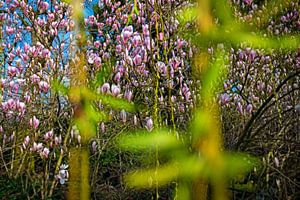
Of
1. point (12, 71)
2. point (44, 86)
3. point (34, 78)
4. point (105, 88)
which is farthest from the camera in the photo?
point (12, 71)

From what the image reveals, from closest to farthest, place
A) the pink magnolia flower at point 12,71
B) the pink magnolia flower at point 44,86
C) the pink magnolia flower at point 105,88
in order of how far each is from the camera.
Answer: the pink magnolia flower at point 105,88
the pink magnolia flower at point 44,86
the pink magnolia flower at point 12,71

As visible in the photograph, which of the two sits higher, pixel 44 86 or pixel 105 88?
pixel 44 86

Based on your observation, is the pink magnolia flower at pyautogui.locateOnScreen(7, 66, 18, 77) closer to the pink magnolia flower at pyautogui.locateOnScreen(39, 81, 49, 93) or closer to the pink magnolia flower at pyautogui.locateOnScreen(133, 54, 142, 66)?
the pink magnolia flower at pyautogui.locateOnScreen(39, 81, 49, 93)

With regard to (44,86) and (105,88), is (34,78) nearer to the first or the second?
(44,86)

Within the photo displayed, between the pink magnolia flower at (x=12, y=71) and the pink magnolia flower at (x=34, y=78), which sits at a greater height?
the pink magnolia flower at (x=12, y=71)

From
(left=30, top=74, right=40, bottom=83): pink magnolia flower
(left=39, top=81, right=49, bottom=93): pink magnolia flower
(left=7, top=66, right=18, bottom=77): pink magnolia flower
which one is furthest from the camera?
(left=7, top=66, right=18, bottom=77): pink magnolia flower

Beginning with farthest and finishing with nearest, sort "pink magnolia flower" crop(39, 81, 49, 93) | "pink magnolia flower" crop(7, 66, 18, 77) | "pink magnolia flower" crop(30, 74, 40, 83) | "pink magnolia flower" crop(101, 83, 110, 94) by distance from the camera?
"pink magnolia flower" crop(7, 66, 18, 77) → "pink magnolia flower" crop(30, 74, 40, 83) → "pink magnolia flower" crop(39, 81, 49, 93) → "pink magnolia flower" crop(101, 83, 110, 94)

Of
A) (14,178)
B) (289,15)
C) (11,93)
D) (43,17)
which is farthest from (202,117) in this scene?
(43,17)

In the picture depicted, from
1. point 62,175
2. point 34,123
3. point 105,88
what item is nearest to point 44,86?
point 34,123

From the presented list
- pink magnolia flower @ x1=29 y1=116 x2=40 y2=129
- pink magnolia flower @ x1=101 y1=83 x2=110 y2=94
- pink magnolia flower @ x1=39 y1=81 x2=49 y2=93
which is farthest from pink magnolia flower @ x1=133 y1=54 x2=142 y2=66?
pink magnolia flower @ x1=29 y1=116 x2=40 y2=129

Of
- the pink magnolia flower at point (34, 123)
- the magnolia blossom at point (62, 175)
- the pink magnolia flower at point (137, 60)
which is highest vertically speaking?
the pink magnolia flower at point (137, 60)

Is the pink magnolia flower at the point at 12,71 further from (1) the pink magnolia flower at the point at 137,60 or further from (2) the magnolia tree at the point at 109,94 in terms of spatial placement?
(1) the pink magnolia flower at the point at 137,60

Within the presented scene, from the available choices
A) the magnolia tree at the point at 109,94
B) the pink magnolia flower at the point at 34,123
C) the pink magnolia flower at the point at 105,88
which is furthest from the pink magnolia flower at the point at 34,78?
the pink magnolia flower at the point at 105,88

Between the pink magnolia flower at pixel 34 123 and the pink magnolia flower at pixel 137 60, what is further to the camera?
the pink magnolia flower at pixel 137 60
